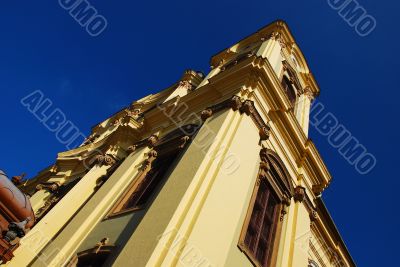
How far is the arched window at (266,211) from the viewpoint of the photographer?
30.9 feet

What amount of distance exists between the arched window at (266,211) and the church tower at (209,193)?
33mm

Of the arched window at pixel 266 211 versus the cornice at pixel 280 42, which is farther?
the cornice at pixel 280 42

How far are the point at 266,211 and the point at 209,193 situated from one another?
3255mm

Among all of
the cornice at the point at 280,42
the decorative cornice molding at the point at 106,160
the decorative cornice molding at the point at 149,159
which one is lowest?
the decorative cornice molding at the point at 149,159

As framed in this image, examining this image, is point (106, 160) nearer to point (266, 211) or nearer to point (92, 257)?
point (92, 257)

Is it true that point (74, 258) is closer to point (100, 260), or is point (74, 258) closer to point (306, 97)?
point (100, 260)

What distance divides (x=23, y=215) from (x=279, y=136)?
8.72 metres

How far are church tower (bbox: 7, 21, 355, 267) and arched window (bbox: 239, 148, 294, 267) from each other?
33mm

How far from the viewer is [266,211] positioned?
10773mm

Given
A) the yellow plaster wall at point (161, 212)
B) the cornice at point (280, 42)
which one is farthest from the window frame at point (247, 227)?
the cornice at point (280, 42)

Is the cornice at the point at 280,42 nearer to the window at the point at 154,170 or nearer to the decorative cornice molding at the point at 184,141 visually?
the window at the point at 154,170

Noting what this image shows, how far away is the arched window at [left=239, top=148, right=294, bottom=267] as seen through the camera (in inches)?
370

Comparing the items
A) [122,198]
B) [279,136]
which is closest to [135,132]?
[122,198]

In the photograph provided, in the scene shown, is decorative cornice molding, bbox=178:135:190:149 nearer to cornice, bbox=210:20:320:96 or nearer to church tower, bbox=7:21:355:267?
church tower, bbox=7:21:355:267
